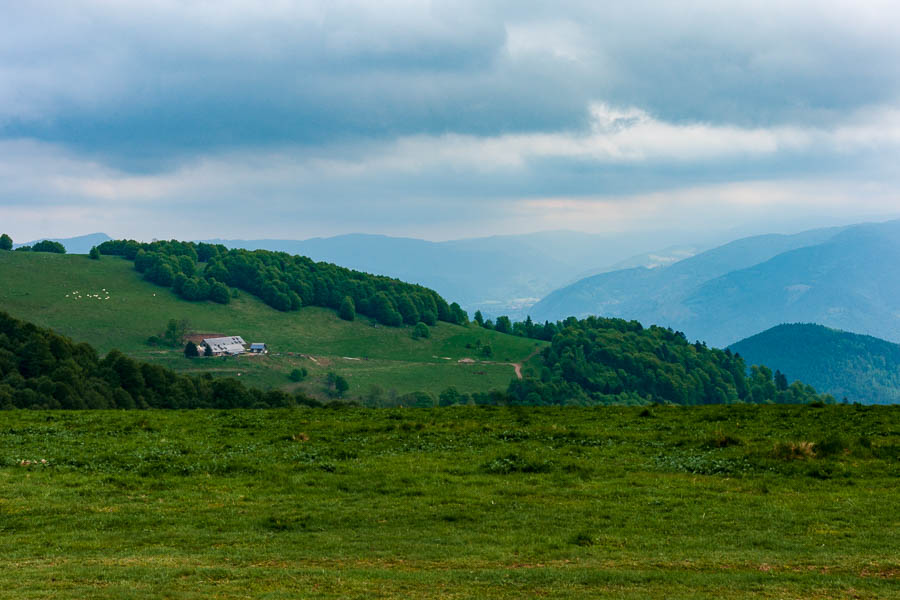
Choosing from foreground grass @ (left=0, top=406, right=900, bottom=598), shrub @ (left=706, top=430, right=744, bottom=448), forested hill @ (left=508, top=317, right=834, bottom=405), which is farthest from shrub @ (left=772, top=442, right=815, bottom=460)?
forested hill @ (left=508, top=317, right=834, bottom=405)

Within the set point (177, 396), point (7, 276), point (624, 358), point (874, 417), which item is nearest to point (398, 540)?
point (874, 417)

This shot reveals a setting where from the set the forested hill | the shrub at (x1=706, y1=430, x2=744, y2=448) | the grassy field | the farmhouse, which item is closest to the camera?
the shrub at (x1=706, y1=430, x2=744, y2=448)

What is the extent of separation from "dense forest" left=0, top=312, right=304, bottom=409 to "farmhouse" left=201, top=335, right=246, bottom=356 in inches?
3752

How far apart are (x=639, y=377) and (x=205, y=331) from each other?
109412 millimetres

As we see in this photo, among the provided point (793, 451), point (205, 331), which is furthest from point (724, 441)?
point (205, 331)

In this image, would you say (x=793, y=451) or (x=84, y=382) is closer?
(x=793, y=451)

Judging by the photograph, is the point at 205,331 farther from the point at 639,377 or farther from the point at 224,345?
the point at 639,377

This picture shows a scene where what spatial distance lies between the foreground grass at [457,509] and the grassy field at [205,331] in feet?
438

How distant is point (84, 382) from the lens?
66.0 metres

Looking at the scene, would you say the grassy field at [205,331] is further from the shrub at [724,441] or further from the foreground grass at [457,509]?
the shrub at [724,441]

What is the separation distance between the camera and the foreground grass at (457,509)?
482 inches

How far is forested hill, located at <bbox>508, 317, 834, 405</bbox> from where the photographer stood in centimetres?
16612

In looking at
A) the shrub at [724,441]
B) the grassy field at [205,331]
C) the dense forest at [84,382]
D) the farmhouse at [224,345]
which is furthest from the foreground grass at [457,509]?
the farmhouse at [224,345]

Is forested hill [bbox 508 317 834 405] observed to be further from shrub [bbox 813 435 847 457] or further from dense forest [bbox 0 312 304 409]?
shrub [bbox 813 435 847 457]
